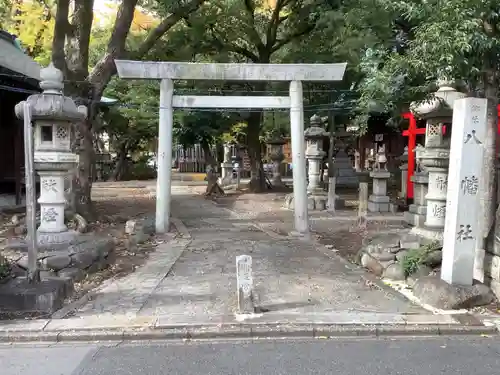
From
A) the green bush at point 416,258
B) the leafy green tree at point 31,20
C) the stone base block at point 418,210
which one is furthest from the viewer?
the leafy green tree at point 31,20

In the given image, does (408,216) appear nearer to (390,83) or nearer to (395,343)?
(390,83)

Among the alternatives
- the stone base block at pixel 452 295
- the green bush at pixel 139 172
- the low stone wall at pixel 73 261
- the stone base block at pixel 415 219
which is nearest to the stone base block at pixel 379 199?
the stone base block at pixel 415 219

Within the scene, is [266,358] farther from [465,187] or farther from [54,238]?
[54,238]

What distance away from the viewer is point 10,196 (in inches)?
572

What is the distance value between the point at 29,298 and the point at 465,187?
5.79 meters

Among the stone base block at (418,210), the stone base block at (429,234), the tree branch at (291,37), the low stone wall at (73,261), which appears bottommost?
the low stone wall at (73,261)

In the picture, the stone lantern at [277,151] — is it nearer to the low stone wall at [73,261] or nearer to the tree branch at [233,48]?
the tree branch at [233,48]

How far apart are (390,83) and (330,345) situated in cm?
540

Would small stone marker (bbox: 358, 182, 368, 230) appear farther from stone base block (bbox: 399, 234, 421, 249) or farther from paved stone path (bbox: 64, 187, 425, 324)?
stone base block (bbox: 399, 234, 421, 249)

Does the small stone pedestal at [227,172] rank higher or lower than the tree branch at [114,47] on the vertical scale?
lower

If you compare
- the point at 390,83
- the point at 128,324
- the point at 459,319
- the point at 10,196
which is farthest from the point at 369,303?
the point at 10,196

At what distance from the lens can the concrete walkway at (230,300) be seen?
18.4ft

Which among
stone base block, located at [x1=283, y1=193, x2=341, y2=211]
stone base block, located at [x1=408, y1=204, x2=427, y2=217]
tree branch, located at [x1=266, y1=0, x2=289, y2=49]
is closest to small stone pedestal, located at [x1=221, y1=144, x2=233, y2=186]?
tree branch, located at [x1=266, y1=0, x2=289, y2=49]

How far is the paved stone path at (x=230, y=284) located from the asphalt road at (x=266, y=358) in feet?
2.45
